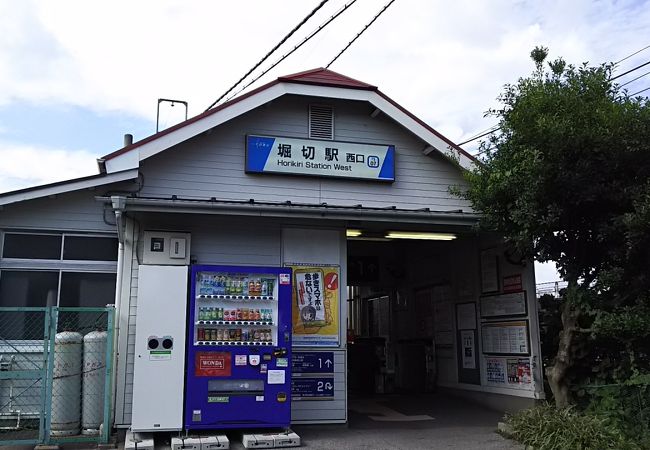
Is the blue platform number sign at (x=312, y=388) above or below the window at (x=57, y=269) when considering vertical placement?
below

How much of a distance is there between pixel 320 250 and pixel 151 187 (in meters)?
2.82

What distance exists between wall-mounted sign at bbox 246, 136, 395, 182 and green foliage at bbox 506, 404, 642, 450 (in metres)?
4.37

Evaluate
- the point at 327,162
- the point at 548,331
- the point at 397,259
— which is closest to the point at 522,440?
the point at 548,331

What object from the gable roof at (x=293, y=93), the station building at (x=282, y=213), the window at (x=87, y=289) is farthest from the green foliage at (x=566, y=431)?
the window at (x=87, y=289)

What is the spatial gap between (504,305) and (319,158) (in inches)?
165

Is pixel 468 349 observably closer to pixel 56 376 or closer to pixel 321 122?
pixel 321 122

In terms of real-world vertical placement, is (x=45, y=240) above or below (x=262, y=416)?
above

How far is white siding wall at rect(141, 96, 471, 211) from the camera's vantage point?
9492 millimetres

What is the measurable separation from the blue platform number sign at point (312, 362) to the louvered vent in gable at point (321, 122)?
3592 millimetres

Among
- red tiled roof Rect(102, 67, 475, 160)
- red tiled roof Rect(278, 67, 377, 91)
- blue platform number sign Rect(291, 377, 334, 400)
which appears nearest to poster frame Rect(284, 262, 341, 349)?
blue platform number sign Rect(291, 377, 334, 400)

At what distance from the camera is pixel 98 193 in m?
9.61

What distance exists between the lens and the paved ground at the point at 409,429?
8.02 meters

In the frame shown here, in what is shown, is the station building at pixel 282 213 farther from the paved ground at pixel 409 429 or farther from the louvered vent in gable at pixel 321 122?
the paved ground at pixel 409 429

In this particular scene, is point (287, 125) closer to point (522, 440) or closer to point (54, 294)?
point (54, 294)
